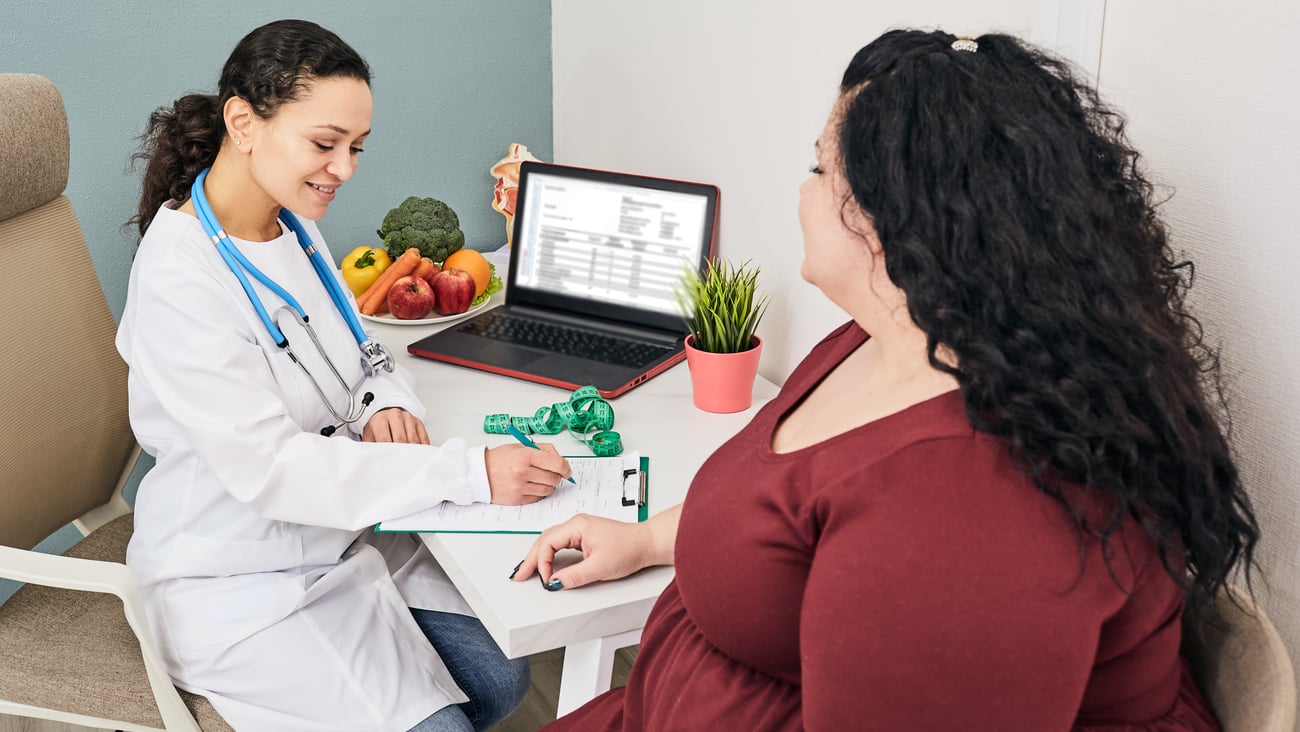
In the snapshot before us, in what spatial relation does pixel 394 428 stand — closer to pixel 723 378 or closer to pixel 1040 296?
pixel 723 378

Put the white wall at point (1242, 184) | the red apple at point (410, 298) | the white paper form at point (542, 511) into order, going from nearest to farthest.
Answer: the white wall at point (1242, 184) → the white paper form at point (542, 511) → the red apple at point (410, 298)

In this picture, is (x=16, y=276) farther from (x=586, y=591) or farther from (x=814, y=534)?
(x=814, y=534)

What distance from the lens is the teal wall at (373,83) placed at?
1.75 metres

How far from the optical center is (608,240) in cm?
178

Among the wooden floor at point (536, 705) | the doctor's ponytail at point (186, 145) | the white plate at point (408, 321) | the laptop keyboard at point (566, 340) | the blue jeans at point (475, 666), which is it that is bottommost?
the wooden floor at point (536, 705)

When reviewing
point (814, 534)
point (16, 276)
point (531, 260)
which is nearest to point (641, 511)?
point (814, 534)

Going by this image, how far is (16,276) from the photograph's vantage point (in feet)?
4.70

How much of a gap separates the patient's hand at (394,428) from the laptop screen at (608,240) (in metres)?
0.50

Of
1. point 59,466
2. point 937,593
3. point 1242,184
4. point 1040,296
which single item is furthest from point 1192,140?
point 59,466

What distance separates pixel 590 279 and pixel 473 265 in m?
0.24

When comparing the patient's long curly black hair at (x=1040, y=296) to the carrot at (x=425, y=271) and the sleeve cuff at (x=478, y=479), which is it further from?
the carrot at (x=425, y=271)

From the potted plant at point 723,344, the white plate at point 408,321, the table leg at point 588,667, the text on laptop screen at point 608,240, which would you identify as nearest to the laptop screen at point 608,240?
the text on laptop screen at point 608,240

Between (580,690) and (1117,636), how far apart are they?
608 mm

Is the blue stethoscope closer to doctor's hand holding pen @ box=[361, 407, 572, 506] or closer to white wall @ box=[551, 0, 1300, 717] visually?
doctor's hand holding pen @ box=[361, 407, 572, 506]
